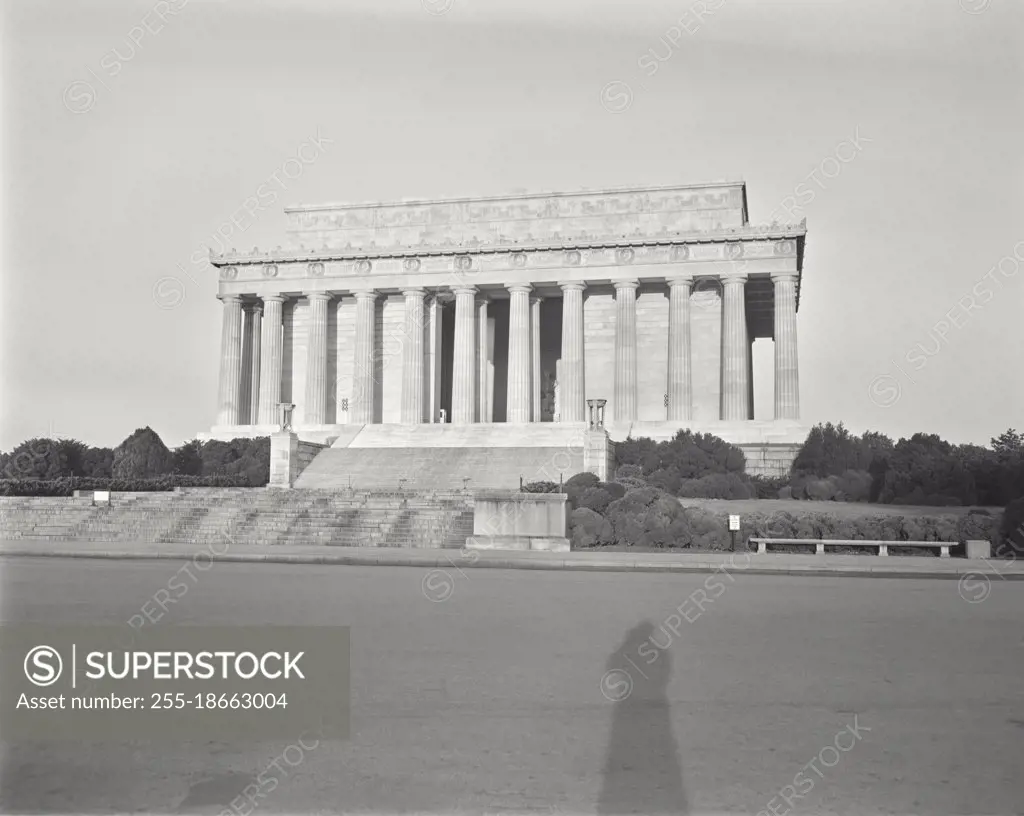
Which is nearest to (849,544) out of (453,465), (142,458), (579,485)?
(579,485)

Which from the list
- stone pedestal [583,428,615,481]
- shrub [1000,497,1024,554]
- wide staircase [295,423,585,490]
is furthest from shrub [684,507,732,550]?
wide staircase [295,423,585,490]

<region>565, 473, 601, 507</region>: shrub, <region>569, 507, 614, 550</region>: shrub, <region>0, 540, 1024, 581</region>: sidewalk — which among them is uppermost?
<region>565, 473, 601, 507</region>: shrub

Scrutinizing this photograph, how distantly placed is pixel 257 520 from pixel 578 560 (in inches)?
533

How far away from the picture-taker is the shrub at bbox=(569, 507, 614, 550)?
26.9 meters

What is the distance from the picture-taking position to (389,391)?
6638 cm

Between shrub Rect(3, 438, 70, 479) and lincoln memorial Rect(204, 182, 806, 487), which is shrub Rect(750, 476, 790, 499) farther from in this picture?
shrub Rect(3, 438, 70, 479)

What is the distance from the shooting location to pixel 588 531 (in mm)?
27172

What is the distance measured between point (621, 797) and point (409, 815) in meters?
1.13

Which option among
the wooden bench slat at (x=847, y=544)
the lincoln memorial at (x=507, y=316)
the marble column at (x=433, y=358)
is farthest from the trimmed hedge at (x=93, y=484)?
the wooden bench slat at (x=847, y=544)

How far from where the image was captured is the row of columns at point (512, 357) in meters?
59.1

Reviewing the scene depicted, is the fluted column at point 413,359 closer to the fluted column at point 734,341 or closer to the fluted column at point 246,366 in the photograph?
the fluted column at point 246,366

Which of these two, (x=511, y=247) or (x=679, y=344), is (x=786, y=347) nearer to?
(x=679, y=344)

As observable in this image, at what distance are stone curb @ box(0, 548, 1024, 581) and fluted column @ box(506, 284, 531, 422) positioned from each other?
38.2 metres

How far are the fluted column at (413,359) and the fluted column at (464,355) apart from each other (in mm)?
2337
